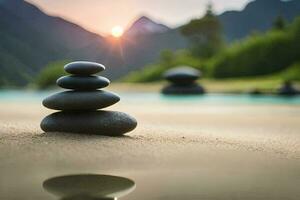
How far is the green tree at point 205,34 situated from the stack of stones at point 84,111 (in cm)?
4399

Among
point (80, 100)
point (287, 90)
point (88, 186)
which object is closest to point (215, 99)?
point (287, 90)

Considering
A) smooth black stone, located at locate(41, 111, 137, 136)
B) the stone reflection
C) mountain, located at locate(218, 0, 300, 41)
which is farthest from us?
mountain, located at locate(218, 0, 300, 41)

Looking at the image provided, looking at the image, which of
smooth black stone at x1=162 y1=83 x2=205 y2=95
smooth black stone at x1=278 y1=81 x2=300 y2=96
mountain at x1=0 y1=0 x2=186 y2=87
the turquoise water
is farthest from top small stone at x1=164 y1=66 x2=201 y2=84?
mountain at x1=0 y1=0 x2=186 y2=87

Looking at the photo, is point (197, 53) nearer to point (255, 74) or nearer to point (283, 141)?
point (255, 74)

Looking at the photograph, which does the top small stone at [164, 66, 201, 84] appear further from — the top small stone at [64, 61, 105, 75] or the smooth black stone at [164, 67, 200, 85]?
the top small stone at [64, 61, 105, 75]

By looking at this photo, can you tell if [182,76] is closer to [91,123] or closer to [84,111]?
[84,111]

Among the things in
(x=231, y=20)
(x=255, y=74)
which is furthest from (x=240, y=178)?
(x=231, y=20)

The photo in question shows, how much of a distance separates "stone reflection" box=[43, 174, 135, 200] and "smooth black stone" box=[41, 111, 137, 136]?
7.70 feet

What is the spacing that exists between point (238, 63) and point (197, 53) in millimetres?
10048

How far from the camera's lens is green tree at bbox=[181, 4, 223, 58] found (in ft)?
167

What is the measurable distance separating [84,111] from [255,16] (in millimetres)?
161385

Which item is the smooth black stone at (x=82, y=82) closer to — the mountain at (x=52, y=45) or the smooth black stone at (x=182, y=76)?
the smooth black stone at (x=182, y=76)

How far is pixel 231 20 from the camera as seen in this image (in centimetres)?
15862

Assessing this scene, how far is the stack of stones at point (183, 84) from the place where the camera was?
27.3m
